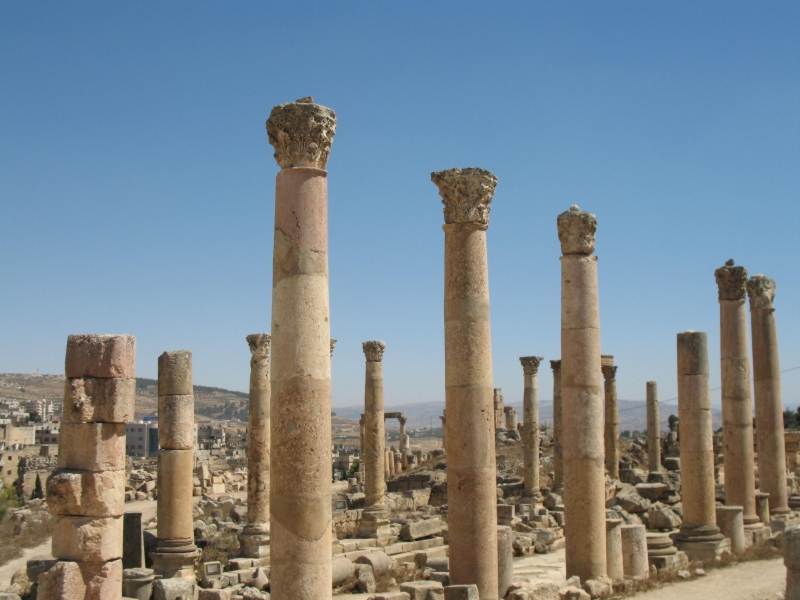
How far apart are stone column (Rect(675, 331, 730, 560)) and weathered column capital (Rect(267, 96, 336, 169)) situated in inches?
469

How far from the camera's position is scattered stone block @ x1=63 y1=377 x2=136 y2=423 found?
12.0 m

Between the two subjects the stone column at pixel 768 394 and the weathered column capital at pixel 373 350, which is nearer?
the stone column at pixel 768 394

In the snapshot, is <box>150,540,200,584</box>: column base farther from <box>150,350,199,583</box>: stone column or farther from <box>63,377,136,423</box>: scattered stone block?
<box>63,377,136,423</box>: scattered stone block

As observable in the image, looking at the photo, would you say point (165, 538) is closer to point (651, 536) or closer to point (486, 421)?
point (486, 421)

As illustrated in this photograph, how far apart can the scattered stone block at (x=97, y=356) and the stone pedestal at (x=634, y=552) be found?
1051cm

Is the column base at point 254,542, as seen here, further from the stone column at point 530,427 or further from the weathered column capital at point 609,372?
the weathered column capital at point 609,372

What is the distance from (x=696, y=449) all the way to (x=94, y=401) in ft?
43.6

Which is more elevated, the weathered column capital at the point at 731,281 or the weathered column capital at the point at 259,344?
the weathered column capital at the point at 731,281

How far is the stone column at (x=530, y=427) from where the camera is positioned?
3209 cm

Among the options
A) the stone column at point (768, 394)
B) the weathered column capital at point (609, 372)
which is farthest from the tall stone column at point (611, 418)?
the stone column at point (768, 394)

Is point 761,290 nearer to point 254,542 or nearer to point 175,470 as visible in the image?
point 254,542

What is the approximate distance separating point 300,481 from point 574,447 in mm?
7103

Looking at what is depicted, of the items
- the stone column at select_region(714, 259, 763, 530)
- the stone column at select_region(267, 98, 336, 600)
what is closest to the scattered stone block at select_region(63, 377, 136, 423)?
the stone column at select_region(267, 98, 336, 600)

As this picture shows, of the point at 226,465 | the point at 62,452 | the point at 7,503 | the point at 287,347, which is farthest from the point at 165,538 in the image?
the point at 226,465
